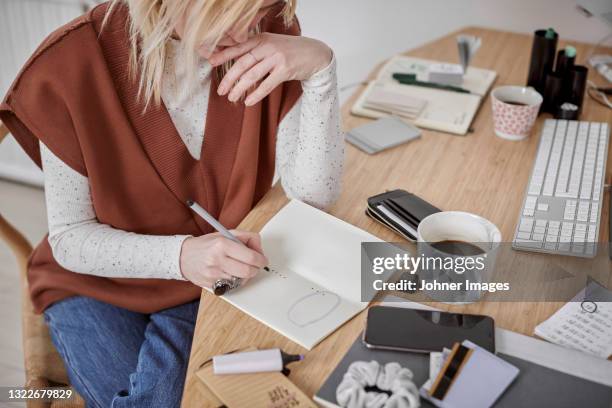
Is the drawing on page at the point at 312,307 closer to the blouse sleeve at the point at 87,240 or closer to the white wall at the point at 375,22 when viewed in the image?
the blouse sleeve at the point at 87,240

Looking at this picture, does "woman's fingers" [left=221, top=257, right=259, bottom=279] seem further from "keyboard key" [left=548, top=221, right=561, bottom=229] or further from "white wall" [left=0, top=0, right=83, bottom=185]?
"white wall" [left=0, top=0, right=83, bottom=185]

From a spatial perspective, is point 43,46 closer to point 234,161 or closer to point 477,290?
point 234,161

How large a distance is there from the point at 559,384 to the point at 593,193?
18.4 inches

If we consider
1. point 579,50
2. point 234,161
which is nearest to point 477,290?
Result: point 234,161

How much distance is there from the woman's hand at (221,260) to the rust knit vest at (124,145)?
0.21m

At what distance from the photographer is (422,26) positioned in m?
1.96

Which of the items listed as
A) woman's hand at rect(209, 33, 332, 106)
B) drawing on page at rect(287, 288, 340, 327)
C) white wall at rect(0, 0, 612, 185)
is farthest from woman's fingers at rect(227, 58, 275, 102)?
white wall at rect(0, 0, 612, 185)

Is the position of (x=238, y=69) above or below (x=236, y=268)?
above

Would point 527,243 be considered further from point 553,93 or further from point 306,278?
point 553,93

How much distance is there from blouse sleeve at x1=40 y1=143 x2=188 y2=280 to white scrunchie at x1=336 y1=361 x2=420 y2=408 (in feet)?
1.17

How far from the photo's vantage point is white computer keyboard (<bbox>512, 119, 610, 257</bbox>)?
3.27 feet

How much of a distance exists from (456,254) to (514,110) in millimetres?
509

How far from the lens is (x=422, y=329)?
0.82 m

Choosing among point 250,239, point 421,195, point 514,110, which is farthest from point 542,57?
point 250,239
